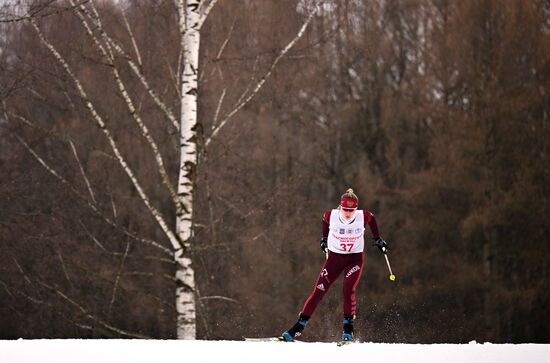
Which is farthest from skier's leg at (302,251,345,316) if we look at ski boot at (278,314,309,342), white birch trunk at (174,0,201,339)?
white birch trunk at (174,0,201,339)

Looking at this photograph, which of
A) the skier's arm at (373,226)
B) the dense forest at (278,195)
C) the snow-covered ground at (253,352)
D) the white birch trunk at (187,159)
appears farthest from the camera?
the dense forest at (278,195)

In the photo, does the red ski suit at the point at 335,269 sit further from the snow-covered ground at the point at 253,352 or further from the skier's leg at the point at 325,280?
the snow-covered ground at the point at 253,352

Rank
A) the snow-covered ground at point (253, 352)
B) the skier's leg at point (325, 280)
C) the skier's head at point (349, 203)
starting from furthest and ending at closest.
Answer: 1. the skier's leg at point (325, 280)
2. the skier's head at point (349, 203)
3. the snow-covered ground at point (253, 352)

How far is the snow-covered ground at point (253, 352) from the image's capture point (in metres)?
7.17

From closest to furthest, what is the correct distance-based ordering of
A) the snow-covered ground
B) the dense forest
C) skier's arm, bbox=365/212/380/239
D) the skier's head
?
the snow-covered ground, the skier's head, skier's arm, bbox=365/212/380/239, the dense forest

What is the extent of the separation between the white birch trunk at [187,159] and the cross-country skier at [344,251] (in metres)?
3.58

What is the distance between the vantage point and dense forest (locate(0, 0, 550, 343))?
2388 centimetres

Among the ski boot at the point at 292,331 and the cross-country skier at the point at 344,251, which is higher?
the cross-country skier at the point at 344,251

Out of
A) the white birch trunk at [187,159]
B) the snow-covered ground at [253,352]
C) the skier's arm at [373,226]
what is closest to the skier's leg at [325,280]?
the skier's arm at [373,226]

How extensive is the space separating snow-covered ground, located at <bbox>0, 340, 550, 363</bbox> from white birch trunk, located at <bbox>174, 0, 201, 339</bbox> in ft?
12.9

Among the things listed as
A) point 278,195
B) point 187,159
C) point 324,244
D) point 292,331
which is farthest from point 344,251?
point 278,195

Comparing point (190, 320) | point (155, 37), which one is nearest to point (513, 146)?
point (155, 37)

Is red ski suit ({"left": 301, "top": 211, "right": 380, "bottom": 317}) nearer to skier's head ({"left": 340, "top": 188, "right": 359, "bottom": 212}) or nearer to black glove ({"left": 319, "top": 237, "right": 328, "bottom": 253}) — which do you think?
black glove ({"left": 319, "top": 237, "right": 328, "bottom": 253})

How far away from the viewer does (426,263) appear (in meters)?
26.2
